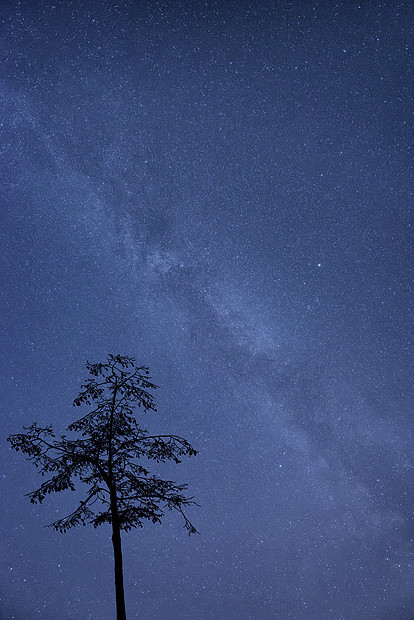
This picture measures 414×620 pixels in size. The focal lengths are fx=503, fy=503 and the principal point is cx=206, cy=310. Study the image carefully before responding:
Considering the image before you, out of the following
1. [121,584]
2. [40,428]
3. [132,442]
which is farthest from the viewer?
[132,442]

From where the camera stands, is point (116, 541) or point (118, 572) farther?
point (116, 541)

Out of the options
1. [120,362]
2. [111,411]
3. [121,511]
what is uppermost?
[120,362]

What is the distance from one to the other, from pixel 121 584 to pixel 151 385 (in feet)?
14.5

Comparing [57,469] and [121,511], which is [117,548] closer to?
[121,511]

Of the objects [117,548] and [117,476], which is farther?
[117,476]

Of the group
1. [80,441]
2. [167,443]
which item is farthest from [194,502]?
[80,441]

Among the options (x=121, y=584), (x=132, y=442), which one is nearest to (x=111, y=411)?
(x=132, y=442)

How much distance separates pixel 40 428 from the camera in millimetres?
11492

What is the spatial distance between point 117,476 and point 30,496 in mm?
2065

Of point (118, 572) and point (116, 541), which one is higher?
point (116, 541)

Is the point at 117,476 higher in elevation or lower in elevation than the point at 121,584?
higher

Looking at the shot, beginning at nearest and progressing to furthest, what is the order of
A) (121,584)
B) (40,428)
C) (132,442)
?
1. (121,584)
2. (40,428)
3. (132,442)

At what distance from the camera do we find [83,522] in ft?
41.1

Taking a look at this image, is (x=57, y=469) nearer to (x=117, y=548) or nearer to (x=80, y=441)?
(x=80, y=441)
